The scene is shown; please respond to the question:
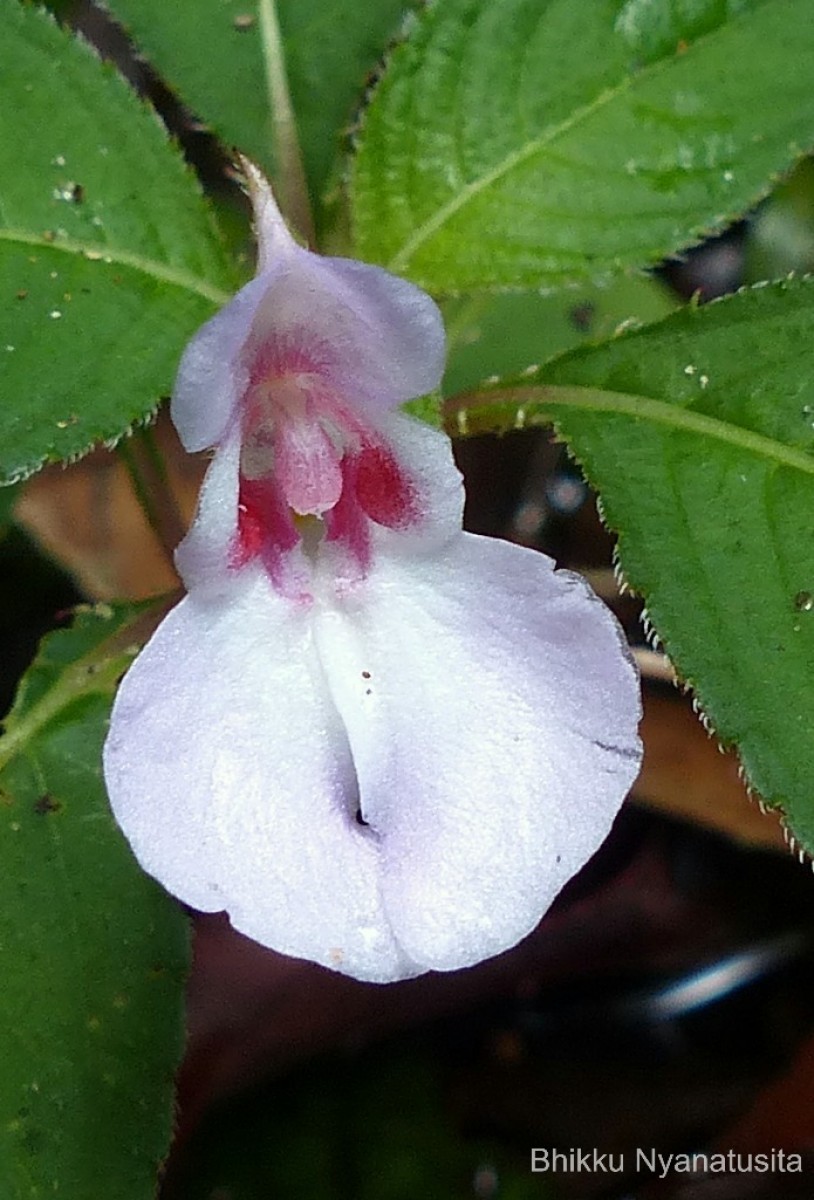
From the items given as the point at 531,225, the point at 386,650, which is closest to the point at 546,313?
the point at 531,225

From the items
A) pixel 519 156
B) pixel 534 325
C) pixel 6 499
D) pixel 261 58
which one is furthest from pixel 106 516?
pixel 519 156

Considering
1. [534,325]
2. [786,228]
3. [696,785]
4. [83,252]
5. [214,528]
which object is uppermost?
[83,252]

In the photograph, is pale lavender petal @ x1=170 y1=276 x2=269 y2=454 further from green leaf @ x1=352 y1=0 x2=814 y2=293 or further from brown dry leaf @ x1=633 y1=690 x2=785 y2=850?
brown dry leaf @ x1=633 y1=690 x2=785 y2=850

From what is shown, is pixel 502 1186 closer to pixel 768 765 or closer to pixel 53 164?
pixel 768 765

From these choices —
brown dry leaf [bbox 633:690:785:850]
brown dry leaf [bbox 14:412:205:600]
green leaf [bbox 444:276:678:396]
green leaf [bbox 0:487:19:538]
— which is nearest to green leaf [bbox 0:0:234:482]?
green leaf [bbox 0:487:19:538]

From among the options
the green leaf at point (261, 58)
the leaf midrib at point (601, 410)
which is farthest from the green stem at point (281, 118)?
the leaf midrib at point (601, 410)

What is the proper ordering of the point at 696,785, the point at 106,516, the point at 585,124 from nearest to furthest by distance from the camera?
the point at 585,124
the point at 696,785
the point at 106,516

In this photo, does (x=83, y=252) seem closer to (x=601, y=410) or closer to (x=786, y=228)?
(x=601, y=410)

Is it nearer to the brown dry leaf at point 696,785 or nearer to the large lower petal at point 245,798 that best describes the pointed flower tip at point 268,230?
the large lower petal at point 245,798

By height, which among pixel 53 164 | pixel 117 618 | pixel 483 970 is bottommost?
pixel 483 970
